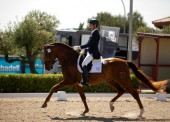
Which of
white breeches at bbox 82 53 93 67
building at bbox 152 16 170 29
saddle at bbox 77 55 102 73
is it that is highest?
building at bbox 152 16 170 29

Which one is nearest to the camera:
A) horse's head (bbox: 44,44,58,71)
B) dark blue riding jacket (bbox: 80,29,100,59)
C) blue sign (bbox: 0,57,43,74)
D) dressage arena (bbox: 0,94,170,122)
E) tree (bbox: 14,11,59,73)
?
dressage arena (bbox: 0,94,170,122)

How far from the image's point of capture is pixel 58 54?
14477mm

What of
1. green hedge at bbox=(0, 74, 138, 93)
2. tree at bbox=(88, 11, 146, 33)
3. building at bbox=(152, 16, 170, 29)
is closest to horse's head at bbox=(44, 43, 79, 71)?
green hedge at bbox=(0, 74, 138, 93)

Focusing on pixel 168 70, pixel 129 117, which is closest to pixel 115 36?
pixel 168 70

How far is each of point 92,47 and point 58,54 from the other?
1238 millimetres

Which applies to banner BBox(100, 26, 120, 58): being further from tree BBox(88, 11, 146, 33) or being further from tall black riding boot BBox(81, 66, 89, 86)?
tree BBox(88, 11, 146, 33)

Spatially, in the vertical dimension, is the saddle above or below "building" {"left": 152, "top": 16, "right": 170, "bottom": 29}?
below

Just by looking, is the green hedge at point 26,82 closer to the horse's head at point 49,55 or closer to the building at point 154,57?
the building at point 154,57

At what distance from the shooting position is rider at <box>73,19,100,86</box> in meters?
14.0

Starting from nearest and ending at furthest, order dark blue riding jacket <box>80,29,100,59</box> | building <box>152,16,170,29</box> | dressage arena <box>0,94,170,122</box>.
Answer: dressage arena <box>0,94,170,122</box> < dark blue riding jacket <box>80,29,100,59</box> < building <box>152,16,170,29</box>

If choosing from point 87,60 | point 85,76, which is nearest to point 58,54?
point 87,60

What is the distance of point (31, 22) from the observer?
41.3 metres

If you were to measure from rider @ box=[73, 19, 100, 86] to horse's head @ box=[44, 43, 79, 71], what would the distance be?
28cm

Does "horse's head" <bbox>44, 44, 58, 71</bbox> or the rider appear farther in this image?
"horse's head" <bbox>44, 44, 58, 71</bbox>
